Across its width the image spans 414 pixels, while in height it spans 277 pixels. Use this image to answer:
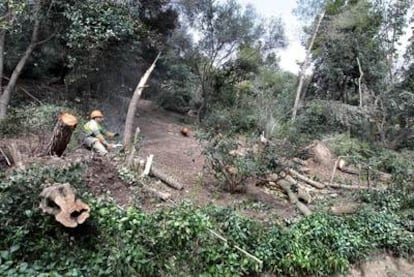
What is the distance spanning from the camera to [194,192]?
7008 mm

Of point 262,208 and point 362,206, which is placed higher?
point 362,206

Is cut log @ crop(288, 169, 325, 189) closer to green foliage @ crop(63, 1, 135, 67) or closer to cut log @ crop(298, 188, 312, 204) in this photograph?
cut log @ crop(298, 188, 312, 204)

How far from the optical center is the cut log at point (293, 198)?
6921mm

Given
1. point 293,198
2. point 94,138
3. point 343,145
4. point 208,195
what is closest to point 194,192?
point 208,195

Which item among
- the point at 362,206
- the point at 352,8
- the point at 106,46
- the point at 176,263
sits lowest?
the point at 176,263

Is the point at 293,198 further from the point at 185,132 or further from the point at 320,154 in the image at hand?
the point at 185,132

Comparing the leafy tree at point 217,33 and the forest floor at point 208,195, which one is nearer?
the forest floor at point 208,195

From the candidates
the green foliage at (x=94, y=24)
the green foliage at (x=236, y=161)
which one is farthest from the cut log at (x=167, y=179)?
the green foliage at (x=94, y=24)

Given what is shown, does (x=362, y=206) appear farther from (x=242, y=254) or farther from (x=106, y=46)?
(x=106, y=46)

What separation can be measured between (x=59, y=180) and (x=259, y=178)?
414 cm

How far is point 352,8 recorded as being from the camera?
15977 mm

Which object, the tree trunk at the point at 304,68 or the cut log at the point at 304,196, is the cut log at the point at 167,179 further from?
the tree trunk at the point at 304,68

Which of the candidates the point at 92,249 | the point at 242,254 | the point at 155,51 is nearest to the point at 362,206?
the point at 242,254

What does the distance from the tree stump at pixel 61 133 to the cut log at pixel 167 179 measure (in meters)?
1.61
